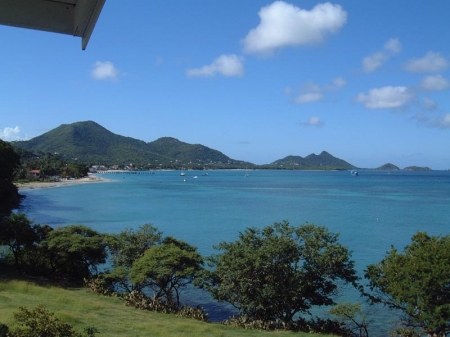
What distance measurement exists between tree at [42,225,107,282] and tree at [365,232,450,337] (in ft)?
39.2

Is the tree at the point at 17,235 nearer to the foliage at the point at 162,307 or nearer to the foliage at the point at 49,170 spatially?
the foliage at the point at 162,307

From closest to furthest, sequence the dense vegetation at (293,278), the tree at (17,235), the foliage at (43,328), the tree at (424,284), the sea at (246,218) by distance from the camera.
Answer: the foliage at (43,328) < the tree at (424,284) < the dense vegetation at (293,278) < the tree at (17,235) < the sea at (246,218)

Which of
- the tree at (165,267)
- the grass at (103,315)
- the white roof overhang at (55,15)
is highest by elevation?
the white roof overhang at (55,15)

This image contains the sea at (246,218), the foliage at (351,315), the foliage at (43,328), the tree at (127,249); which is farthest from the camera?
the sea at (246,218)

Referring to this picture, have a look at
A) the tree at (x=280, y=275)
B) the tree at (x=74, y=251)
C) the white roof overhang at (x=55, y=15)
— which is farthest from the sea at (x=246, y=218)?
the white roof overhang at (x=55, y=15)

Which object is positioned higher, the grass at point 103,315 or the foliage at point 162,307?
the grass at point 103,315

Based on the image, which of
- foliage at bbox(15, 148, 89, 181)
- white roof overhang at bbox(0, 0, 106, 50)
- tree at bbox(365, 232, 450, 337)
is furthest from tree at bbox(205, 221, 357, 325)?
foliage at bbox(15, 148, 89, 181)

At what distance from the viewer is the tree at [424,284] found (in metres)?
11.9

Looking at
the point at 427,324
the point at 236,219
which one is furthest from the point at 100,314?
the point at 236,219

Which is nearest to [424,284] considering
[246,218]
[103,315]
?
[103,315]

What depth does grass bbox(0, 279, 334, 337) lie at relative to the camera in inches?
430

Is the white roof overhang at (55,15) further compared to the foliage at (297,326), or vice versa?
the foliage at (297,326)

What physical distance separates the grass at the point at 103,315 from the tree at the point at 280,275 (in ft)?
4.37

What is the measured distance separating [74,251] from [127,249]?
2.45 m
